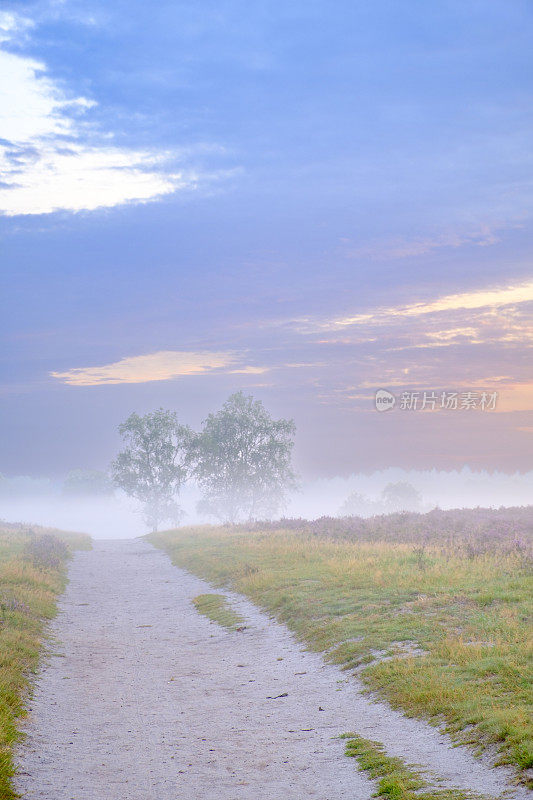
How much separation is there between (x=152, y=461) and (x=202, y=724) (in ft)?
231

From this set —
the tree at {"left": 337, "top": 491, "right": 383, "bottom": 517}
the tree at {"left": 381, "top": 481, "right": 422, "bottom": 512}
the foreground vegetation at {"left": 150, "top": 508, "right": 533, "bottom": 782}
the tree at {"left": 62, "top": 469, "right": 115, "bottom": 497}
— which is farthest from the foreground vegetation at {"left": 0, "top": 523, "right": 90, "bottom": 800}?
the tree at {"left": 62, "top": 469, "right": 115, "bottom": 497}

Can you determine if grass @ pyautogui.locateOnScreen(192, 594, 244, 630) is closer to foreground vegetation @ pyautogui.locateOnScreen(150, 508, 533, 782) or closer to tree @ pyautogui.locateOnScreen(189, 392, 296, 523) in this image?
foreground vegetation @ pyautogui.locateOnScreen(150, 508, 533, 782)

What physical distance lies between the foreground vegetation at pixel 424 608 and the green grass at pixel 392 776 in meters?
1.11

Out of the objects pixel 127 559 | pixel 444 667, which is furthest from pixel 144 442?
pixel 444 667

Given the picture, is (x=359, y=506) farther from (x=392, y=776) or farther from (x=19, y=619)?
(x=392, y=776)

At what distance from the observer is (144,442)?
80000 millimetres

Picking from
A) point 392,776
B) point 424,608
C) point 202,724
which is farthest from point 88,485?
point 392,776

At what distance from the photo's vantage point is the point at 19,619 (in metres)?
17.8

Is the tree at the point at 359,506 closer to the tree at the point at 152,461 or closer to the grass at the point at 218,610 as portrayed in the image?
the tree at the point at 152,461

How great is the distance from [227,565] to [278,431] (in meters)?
47.8

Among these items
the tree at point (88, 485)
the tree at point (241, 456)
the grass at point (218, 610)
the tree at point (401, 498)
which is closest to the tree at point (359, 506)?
the tree at point (401, 498)

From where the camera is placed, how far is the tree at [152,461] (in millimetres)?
79625

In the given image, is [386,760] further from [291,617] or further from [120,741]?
[291,617]

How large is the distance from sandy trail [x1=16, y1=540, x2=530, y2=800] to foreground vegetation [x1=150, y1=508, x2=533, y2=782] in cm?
62
